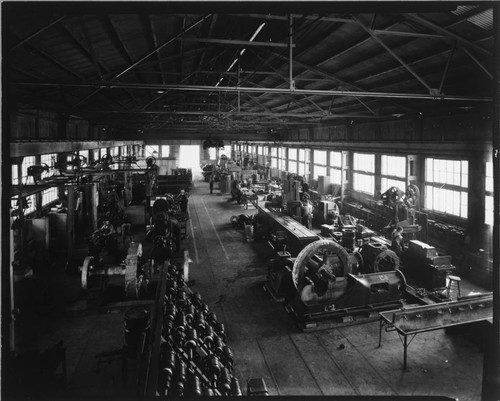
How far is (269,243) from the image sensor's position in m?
12.6

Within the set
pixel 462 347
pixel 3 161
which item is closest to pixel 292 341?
pixel 462 347

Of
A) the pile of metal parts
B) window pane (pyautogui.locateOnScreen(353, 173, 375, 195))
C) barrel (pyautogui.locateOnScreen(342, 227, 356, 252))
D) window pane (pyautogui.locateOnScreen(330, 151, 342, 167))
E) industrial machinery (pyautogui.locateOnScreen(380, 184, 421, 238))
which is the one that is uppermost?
window pane (pyautogui.locateOnScreen(330, 151, 342, 167))

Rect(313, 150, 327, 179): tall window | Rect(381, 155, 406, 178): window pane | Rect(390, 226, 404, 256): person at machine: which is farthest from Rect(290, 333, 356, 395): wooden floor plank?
Rect(313, 150, 327, 179): tall window

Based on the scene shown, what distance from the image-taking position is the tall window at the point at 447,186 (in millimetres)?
10289

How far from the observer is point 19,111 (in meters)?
9.70

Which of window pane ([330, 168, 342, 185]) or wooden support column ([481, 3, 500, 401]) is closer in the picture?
wooden support column ([481, 3, 500, 401])

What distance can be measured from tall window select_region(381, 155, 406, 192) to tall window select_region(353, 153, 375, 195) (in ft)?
2.35

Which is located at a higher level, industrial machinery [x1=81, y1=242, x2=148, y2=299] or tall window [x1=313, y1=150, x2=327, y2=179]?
tall window [x1=313, y1=150, x2=327, y2=179]

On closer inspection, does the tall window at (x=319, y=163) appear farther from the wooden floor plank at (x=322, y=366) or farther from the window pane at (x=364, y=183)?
the wooden floor plank at (x=322, y=366)

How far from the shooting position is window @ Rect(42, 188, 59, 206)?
13.3 m

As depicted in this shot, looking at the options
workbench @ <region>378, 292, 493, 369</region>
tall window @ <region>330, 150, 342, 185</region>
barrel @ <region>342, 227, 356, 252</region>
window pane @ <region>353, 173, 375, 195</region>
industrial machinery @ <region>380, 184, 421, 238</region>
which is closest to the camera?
workbench @ <region>378, 292, 493, 369</region>

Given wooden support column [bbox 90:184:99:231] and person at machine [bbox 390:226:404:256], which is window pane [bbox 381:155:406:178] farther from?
wooden support column [bbox 90:184:99:231]

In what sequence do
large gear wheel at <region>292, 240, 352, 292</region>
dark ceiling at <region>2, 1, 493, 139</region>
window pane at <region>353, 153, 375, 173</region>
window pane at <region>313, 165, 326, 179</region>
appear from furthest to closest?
window pane at <region>313, 165, 326, 179</region> < window pane at <region>353, 153, 375, 173</region> < large gear wheel at <region>292, 240, 352, 292</region> < dark ceiling at <region>2, 1, 493, 139</region>

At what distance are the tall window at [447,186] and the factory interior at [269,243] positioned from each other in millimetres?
67
